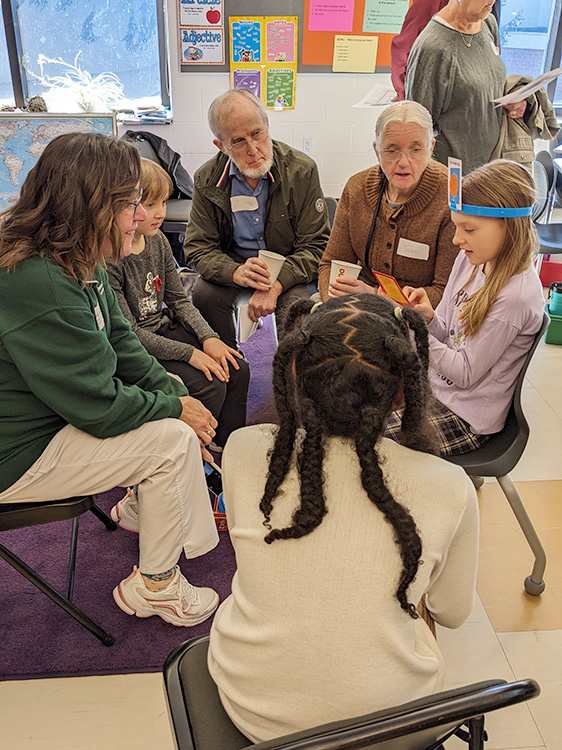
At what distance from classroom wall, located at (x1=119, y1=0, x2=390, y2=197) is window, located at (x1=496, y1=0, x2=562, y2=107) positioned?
98 cm

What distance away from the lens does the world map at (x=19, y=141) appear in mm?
3211

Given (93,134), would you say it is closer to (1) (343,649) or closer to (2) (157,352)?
(2) (157,352)

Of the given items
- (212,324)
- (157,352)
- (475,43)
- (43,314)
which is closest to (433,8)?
(475,43)

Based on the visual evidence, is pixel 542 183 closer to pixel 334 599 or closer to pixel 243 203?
pixel 243 203

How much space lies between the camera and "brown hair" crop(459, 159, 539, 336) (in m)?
1.75

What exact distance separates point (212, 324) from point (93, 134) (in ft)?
3.86

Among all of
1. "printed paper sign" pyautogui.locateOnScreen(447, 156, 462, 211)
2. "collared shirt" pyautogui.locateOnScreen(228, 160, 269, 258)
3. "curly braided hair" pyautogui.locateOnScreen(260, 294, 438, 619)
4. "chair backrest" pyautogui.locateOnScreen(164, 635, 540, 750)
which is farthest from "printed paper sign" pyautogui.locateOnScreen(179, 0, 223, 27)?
"chair backrest" pyautogui.locateOnScreen(164, 635, 540, 750)

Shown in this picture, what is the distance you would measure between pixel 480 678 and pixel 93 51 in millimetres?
4404

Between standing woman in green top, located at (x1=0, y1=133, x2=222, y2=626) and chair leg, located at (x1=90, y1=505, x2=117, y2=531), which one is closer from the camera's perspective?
standing woman in green top, located at (x1=0, y1=133, x2=222, y2=626)

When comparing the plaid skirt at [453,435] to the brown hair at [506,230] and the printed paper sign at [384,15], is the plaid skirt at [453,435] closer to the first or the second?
the brown hair at [506,230]

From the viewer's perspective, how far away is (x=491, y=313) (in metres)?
1.73

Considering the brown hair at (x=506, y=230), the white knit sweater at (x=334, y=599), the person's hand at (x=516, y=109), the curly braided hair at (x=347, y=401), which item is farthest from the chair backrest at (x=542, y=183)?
the white knit sweater at (x=334, y=599)

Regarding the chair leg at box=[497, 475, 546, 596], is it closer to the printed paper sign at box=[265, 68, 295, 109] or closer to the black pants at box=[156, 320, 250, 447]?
the black pants at box=[156, 320, 250, 447]

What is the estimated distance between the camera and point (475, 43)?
117 inches
